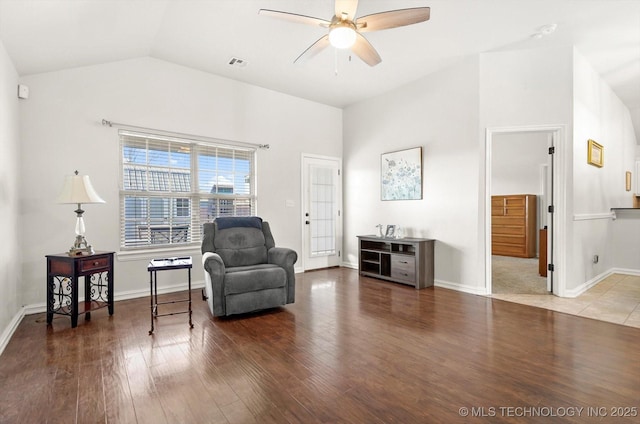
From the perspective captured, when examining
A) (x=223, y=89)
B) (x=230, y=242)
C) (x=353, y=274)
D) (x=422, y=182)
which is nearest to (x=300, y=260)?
(x=353, y=274)

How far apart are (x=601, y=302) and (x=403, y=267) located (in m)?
2.26

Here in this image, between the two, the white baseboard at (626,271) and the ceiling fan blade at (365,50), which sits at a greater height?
the ceiling fan blade at (365,50)

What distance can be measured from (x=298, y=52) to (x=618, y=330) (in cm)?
439

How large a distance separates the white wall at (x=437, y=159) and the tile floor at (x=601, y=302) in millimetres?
657

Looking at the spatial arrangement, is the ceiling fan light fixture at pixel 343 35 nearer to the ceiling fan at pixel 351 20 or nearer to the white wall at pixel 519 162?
the ceiling fan at pixel 351 20

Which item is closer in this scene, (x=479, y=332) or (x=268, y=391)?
(x=268, y=391)

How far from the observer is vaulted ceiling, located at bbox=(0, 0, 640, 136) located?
2775 millimetres

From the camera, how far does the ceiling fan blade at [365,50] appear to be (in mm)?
2759

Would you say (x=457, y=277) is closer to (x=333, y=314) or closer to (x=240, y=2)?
(x=333, y=314)

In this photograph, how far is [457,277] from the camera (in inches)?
171

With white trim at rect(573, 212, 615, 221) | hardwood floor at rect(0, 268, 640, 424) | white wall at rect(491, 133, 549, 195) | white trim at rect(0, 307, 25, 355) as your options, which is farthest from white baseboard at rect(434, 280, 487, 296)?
white trim at rect(0, 307, 25, 355)

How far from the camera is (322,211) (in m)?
5.85

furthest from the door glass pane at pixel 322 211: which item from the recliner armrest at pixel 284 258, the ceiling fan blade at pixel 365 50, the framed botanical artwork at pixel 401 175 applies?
the ceiling fan blade at pixel 365 50

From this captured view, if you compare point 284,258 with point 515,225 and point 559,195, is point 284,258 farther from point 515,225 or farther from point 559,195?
point 515,225
